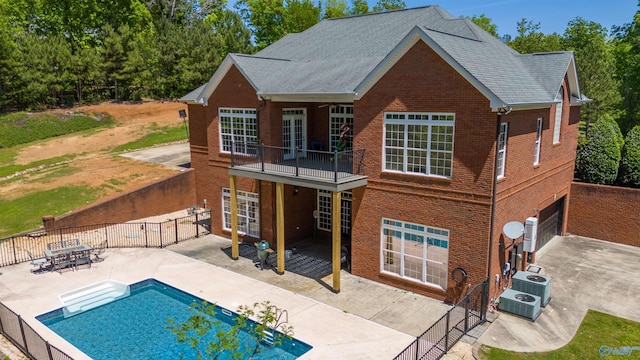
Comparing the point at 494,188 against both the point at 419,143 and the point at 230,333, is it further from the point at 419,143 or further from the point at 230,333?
the point at 230,333

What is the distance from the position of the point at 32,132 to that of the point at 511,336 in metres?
43.9

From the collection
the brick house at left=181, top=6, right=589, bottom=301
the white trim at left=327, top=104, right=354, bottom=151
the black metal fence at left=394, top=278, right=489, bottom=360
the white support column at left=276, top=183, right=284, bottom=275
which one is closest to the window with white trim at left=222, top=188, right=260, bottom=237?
the brick house at left=181, top=6, right=589, bottom=301

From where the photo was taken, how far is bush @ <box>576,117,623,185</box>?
21.7 meters

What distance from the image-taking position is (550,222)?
21438 mm

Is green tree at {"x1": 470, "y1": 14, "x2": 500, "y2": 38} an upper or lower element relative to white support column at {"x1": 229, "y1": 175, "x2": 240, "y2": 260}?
upper

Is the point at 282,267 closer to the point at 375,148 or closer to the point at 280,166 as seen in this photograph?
the point at 280,166

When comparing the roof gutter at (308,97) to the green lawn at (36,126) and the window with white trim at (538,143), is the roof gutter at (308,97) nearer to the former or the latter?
the window with white trim at (538,143)

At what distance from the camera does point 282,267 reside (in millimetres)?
17703

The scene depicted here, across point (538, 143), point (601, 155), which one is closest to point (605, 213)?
point (601, 155)

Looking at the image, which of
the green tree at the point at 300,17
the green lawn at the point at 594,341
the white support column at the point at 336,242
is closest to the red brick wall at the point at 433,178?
the white support column at the point at 336,242

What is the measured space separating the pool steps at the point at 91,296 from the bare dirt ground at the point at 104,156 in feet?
34.3

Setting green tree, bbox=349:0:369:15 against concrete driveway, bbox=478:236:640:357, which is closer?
concrete driveway, bbox=478:236:640:357

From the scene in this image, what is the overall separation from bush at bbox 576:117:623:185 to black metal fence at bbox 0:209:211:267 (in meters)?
20.1

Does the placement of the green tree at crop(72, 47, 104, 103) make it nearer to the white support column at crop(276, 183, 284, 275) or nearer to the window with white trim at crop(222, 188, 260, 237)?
the window with white trim at crop(222, 188, 260, 237)
